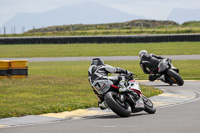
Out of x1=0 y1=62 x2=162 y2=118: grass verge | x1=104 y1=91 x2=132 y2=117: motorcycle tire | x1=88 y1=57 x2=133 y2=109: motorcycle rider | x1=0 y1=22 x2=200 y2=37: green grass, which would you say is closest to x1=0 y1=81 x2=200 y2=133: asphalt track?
x1=104 y1=91 x2=132 y2=117: motorcycle tire

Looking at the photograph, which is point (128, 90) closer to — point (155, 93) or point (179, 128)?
point (179, 128)

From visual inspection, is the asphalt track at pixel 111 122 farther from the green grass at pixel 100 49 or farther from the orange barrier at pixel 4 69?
the green grass at pixel 100 49

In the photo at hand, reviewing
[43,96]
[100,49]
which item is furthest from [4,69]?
[100,49]

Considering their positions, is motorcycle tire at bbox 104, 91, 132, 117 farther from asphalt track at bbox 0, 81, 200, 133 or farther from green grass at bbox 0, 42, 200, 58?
green grass at bbox 0, 42, 200, 58

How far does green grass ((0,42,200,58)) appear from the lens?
39.3 meters

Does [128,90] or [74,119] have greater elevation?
[128,90]

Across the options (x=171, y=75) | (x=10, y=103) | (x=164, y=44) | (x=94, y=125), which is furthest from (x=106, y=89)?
(x=164, y=44)

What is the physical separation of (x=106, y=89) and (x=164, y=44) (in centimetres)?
3430

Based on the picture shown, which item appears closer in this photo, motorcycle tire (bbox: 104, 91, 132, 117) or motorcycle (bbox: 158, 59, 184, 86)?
motorcycle tire (bbox: 104, 91, 132, 117)

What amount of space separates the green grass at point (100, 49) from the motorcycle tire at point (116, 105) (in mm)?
27055

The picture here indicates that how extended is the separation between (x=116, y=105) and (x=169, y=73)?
8.53m

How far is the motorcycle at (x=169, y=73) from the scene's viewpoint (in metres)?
18.5

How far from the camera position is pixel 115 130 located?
898 centimetres

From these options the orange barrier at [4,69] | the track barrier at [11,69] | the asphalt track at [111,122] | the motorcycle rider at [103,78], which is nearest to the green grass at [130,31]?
the track barrier at [11,69]
